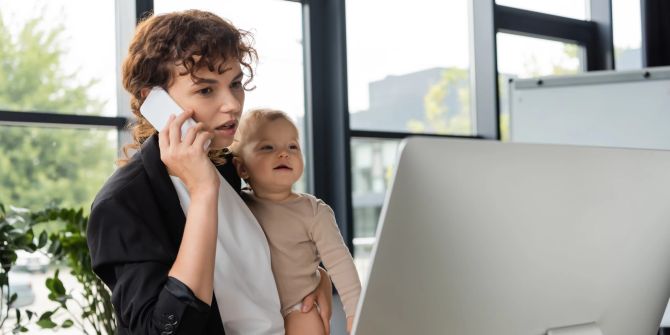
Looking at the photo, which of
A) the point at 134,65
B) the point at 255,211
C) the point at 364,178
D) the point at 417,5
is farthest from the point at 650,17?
the point at 134,65

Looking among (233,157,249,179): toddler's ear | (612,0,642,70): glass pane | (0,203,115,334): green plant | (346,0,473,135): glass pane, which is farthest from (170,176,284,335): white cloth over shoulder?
(612,0,642,70): glass pane

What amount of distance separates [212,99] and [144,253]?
1.02ft

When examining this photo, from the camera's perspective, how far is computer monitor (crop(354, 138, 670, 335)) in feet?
2.63

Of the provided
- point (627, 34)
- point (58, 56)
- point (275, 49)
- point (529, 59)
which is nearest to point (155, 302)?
point (58, 56)

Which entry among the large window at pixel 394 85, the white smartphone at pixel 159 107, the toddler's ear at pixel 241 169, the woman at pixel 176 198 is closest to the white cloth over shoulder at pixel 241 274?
the woman at pixel 176 198

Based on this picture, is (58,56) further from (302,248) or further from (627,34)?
(627,34)

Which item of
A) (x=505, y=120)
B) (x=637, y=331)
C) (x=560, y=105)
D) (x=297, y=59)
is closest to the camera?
(x=637, y=331)

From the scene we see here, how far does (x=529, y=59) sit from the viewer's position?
420 centimetres

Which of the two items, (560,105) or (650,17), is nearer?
(560,105)

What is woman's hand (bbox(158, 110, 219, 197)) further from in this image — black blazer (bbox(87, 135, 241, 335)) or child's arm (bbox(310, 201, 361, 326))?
child's arm (bbox(310, 201, 361, 326))

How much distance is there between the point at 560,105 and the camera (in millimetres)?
3471

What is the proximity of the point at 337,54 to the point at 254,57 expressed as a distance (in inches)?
68.0

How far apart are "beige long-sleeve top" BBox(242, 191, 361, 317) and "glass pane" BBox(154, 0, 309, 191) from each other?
1.43 metres

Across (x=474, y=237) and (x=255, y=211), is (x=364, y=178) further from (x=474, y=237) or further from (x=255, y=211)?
(x=474, y=237)
